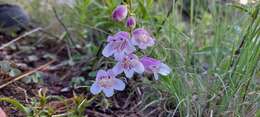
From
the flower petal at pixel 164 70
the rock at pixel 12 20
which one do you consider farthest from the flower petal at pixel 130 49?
the rock at pixel 12 20

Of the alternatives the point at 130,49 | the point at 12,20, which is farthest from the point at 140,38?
the point at 12,20

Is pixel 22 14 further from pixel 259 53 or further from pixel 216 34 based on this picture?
pixel 259 53

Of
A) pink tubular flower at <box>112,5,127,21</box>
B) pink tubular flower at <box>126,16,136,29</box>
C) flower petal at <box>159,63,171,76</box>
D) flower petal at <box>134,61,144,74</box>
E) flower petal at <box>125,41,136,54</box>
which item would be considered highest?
pink tubular flower at <box>112,5,127,21</box>

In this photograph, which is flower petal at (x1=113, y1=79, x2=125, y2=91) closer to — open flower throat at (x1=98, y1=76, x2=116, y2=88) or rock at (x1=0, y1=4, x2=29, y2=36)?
open flower throat at (x1=98, y1=76, x2=116, y2=88)

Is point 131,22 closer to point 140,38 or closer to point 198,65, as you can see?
point 140,38

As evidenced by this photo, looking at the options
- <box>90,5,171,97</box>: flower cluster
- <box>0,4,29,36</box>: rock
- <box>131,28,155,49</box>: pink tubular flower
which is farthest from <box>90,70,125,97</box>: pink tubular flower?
<box>0,4,29,36</box>: rock

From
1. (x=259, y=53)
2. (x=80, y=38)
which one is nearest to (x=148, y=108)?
(x=259, y=53)

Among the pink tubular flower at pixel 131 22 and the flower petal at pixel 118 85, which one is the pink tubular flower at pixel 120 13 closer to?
→ the pink tubular flower at pixel 131 22
